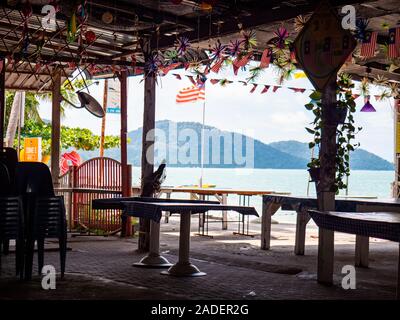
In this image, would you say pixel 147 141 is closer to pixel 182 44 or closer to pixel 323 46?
pixel 182 44

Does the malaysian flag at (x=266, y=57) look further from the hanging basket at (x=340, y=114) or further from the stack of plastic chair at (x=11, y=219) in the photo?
the stack of plastic chair at (x=11, y=219)

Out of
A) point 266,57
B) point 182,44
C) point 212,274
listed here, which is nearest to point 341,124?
point 212,274

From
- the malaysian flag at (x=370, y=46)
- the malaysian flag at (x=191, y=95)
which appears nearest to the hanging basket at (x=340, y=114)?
the malaysian flag at (x=370, y=46)

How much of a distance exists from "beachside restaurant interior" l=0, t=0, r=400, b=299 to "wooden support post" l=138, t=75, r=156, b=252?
20 millimetres

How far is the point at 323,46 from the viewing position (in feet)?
22.9

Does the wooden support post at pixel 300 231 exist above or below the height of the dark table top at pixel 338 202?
below

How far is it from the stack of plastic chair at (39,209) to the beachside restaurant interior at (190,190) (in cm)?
1

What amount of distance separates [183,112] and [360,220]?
79.2 meters

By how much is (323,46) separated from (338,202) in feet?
8.18

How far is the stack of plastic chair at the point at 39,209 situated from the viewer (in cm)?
686
